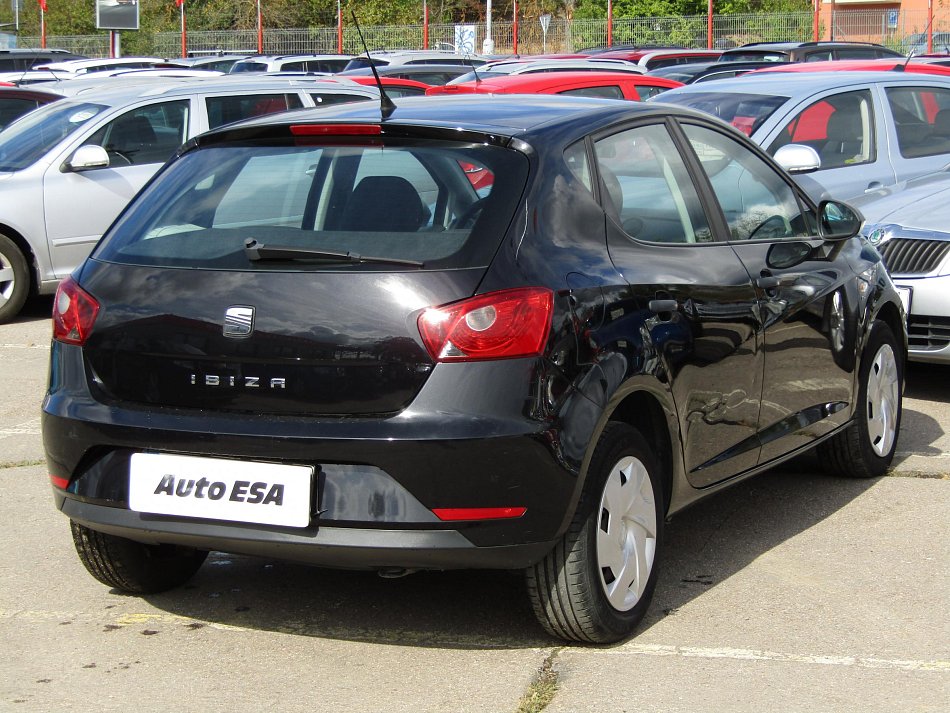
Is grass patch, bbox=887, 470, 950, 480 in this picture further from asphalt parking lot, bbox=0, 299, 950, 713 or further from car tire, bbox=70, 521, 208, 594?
car tire, bbox=70, 521, 208, 594

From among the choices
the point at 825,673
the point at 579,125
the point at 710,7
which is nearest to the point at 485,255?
the point at 579,125

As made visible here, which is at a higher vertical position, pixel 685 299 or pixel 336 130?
pixel 336 130

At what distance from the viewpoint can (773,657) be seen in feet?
12.6

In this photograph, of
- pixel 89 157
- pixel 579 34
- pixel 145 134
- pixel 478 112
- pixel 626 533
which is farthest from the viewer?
pixel 579 34

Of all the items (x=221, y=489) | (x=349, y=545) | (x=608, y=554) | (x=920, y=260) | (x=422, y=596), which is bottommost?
(x=422, y=596)

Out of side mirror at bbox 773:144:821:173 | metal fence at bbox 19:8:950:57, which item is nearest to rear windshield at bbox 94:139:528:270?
side mirror at bbox 773:144:821:173

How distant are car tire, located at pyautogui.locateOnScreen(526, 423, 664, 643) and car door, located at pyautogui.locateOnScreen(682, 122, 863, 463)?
0.89 meters

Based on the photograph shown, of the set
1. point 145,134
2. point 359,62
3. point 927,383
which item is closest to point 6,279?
point 145,134

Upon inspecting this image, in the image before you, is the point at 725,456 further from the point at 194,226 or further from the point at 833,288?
the point at 194,226

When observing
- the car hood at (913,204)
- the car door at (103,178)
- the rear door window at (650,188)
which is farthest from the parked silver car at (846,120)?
the rear door window at (650,188)

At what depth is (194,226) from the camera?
13.0ft

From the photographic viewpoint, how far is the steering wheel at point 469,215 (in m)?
3.66

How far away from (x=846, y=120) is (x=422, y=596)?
20.2ft

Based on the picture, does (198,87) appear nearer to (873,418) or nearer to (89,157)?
(89,157)
